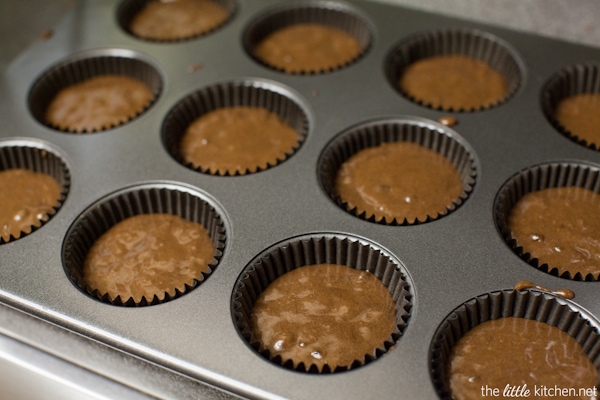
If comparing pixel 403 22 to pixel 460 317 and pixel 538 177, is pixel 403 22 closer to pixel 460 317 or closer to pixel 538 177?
pixel 538 177

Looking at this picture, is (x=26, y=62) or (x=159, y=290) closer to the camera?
(x=159, y=290)

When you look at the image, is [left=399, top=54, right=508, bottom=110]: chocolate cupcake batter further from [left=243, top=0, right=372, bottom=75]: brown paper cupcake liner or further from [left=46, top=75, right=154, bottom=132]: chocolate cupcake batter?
[left=46, top=75, right=154, bottom=132]: chocolate cupcake batter

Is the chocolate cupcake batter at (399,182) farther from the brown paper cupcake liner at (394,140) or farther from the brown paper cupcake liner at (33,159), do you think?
the brown paper cupcake liner at (33,159)

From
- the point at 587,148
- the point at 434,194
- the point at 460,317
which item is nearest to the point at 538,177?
the point at 587,148

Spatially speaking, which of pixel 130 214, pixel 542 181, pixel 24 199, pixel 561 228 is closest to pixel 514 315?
pixel 561 228

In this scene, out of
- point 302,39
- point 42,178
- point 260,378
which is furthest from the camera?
point 302,39

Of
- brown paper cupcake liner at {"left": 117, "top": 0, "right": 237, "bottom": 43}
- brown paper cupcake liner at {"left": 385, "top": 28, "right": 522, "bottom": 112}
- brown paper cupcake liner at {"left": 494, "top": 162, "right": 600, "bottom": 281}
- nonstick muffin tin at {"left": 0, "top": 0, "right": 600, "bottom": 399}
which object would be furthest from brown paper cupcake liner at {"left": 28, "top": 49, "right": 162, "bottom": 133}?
brown paper cupcake liner at {"left": 494, "top": 162, "right": 600, "bottom": 281}

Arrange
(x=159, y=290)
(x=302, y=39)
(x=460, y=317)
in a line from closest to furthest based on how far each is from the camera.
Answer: (x=460, y=317) → (x=159, y=290) → (x=302, y=39)
